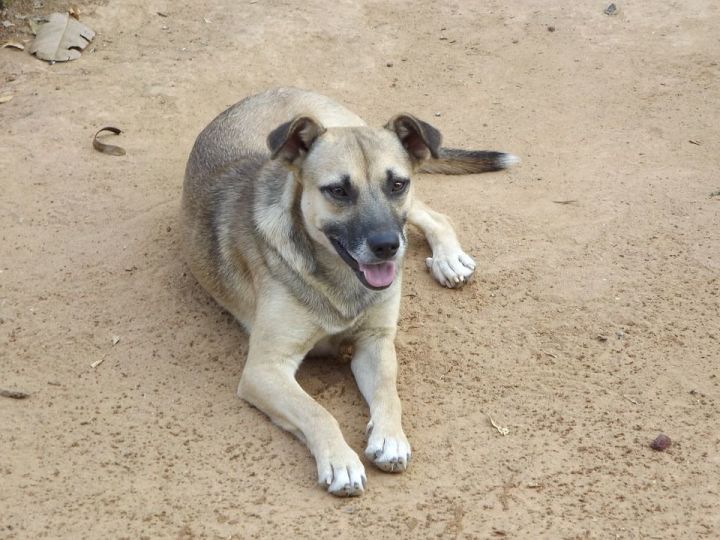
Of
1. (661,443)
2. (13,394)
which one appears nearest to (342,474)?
(661,443)

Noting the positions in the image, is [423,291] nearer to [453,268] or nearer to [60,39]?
[453,268]

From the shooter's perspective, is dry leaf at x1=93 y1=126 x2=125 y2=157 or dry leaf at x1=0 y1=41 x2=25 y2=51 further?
dry leaf at x1=0 y1=41 x2=25 y2=51

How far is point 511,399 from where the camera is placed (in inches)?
209

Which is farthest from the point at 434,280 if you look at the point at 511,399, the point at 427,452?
the point at 427,452

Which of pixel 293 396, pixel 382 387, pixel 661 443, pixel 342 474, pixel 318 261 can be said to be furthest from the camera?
pixel 318 261

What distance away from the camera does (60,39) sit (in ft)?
30.5

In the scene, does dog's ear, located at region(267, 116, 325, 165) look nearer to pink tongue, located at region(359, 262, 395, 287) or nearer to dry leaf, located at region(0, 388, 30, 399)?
pink tongue, located at region(359, 262, 395, 287)

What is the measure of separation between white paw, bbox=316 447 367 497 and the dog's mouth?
93 cm

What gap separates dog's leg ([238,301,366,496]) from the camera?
460 centimetres

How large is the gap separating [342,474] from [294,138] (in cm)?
187

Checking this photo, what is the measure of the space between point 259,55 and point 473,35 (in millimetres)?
2362

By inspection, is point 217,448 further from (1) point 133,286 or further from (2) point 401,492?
(1) point 133,286

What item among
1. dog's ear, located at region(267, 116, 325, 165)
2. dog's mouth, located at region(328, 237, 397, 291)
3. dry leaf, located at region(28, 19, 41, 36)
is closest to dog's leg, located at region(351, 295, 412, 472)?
dog's mouth, located at region(328, 237, 397, 291)

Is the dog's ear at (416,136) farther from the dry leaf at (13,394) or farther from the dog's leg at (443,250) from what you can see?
the dry leaf at (13,394)
